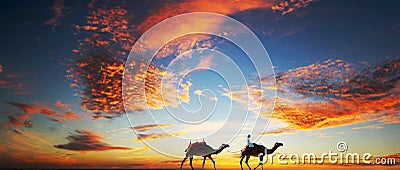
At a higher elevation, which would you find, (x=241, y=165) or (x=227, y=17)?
(x=227, y=17)

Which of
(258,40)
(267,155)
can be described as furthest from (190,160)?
(258,40)

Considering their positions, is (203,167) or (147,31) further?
(147,31)

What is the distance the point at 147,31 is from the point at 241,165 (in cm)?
877

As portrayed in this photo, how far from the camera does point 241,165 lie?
18156 mm

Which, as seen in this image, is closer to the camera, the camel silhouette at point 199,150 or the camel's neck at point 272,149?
the camel silhouette at point 199,150

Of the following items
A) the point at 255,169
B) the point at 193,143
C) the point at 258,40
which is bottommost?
the point at 255,169

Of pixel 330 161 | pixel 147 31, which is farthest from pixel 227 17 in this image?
pixel 330 161

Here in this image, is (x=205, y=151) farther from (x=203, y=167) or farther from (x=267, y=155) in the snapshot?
(x=267, y=155)

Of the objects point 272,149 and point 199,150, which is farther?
point 272,149

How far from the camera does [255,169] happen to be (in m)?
17.6

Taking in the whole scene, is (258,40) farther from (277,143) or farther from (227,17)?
(277,143)

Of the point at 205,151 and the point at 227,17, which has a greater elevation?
the point at 227,17

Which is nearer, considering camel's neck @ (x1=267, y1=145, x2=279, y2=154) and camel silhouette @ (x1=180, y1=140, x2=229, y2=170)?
camel silhouette @ (x1=180, y1=140, x2=229, y2=170)

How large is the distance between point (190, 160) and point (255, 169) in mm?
3231
